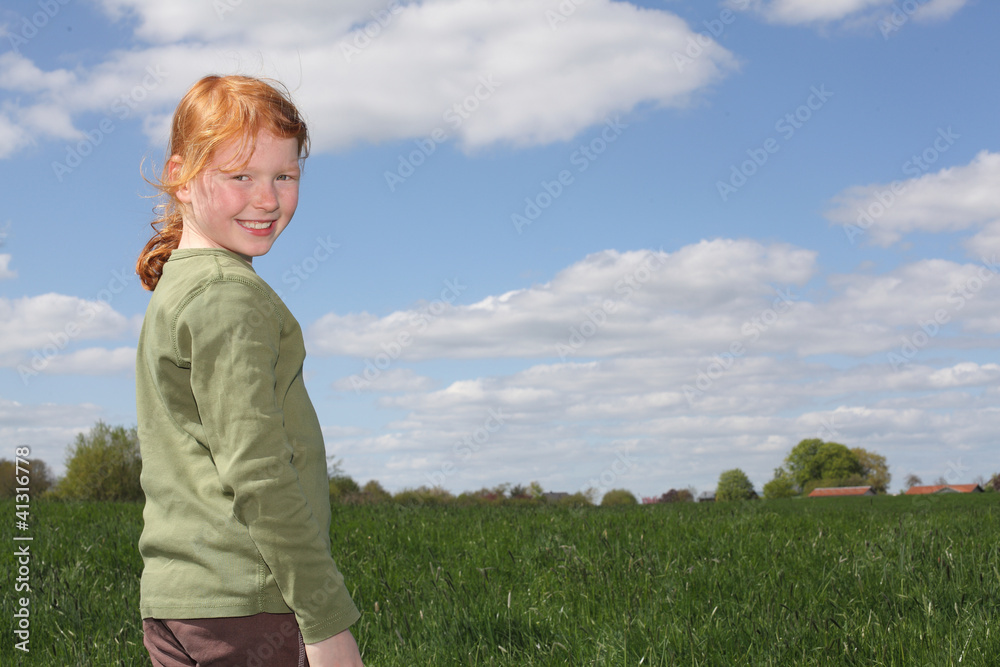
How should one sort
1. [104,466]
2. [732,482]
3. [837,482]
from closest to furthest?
[104,466]
[837,482]
[732,482]

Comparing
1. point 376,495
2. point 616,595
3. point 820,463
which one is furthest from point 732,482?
point 616,595

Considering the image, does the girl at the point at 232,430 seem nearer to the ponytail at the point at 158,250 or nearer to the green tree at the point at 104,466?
the ponytail at the point at 158,250

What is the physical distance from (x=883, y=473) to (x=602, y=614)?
89394 millimetres

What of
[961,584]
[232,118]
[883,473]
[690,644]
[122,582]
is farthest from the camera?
[883,473]

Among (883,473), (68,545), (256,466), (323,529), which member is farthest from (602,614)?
(883,473)

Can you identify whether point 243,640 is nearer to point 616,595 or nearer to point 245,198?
point 245,198

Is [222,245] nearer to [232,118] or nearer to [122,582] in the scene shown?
[232,118]

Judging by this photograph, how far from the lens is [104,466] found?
33.9m

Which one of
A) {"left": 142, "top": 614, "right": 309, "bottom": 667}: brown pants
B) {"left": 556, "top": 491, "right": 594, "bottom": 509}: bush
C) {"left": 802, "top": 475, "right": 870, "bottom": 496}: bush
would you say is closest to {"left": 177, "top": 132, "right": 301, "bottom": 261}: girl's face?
{"left": 142, "top": 614, "right": 309, "bottom": 667}: brown pants

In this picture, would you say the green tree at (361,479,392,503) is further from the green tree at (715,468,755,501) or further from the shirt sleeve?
the green tree at (715,468,755,501)

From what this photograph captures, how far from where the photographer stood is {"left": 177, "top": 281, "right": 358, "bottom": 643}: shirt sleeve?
197 centimetres

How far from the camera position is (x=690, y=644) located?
154 inches

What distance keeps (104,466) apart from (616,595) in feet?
113

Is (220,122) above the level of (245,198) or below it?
above
